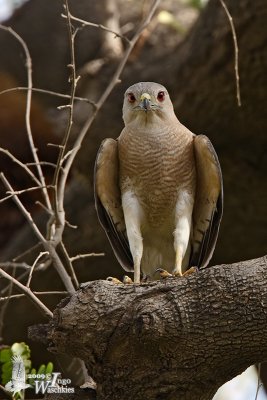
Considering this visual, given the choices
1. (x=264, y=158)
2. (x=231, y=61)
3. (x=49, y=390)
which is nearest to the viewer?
(x=49, y=390)

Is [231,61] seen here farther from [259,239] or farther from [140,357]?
[140,357]

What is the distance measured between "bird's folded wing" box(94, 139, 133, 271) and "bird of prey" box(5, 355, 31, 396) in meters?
1.38

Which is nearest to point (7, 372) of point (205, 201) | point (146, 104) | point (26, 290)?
point (26, 290)

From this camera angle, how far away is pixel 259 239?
8.02m

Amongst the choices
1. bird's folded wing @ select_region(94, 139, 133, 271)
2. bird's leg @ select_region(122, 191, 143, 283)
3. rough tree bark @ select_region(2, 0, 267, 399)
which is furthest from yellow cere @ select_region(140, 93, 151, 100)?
rough tree bark @ select_region(2, 0, 267, 399)

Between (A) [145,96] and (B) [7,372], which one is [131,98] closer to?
(A) [145,96]

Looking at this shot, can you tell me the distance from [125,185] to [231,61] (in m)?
1.87

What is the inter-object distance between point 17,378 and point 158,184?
5.20 feet

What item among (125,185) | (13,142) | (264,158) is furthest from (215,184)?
(13,142)

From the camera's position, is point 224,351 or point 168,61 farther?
point 168,61

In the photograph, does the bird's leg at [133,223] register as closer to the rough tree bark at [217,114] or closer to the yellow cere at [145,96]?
the yellow cere at [145,96]

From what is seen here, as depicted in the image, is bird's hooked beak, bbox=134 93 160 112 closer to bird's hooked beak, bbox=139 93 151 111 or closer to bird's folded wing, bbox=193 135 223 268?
bird's hooked beak, bbox=139 93 151 111

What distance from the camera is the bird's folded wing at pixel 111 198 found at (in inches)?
216

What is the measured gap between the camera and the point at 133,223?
17.6 feet
